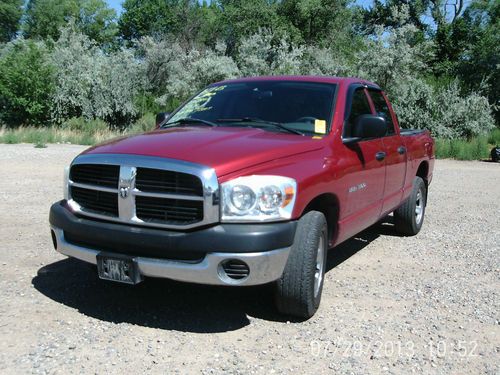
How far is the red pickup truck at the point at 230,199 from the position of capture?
3555 millimetres

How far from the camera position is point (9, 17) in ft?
200

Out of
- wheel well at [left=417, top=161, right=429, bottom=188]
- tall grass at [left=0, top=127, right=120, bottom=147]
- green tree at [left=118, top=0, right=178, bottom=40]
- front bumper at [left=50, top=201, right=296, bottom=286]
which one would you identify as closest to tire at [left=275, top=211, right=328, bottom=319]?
front bumper at [left=50, top=201, right=296, bottom=286]

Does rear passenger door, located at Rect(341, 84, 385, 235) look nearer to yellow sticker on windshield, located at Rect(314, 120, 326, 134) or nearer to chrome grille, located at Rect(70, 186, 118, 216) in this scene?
yellow sticker on windshield, located at Rect(314, 120, 326, 134)

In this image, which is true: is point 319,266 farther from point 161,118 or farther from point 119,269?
point 161,118

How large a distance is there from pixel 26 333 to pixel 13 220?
3977 millimetres

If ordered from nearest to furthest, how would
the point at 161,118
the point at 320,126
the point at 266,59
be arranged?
1. the point at 320,126
2. the point at 161,118
3. the point at 266,59

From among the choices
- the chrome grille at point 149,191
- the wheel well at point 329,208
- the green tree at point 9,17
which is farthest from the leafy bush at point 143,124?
the green tree at point 9,17

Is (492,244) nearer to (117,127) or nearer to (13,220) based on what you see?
(13,220)

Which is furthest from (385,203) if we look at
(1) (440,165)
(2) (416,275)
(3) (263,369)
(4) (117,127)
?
(4) (117,127)

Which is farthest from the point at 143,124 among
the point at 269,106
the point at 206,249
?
the point at 206,249

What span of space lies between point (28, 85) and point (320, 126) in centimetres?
2632

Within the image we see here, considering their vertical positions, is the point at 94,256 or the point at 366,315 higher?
the point at 94,256

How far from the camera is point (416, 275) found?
540 centimetres

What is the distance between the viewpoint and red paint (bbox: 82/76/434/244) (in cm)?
374
